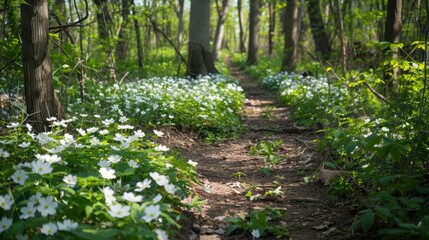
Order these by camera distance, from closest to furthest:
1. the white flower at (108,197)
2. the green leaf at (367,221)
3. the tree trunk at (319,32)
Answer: the white flower at (108,197) → the green leaf at (367,221) → the tree trunk at (319,32)

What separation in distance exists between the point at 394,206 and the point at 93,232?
1.76m

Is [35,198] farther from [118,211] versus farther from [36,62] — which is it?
[36,62]

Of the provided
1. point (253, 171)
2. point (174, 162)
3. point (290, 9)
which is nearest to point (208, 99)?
point (253, 171)

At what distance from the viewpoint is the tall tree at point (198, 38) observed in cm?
1039

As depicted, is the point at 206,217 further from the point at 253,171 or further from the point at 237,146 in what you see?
the point at 237,146

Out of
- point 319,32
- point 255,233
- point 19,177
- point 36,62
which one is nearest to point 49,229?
point 19,177

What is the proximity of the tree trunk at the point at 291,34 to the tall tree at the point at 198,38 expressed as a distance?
347cm

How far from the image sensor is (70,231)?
1859 mm

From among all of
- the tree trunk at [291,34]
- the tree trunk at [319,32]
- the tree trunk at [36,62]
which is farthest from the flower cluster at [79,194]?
the tree trunk at [319,32]

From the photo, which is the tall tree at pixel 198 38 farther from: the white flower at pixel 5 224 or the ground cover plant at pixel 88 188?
the white flower at pixel 5 224

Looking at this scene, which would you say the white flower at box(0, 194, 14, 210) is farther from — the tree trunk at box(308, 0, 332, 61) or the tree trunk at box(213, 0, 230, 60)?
the tree trunk at box(213, 0, 230, 60)

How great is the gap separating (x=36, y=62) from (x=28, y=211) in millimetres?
2428

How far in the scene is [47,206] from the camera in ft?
6.46

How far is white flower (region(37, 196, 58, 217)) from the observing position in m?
1.93
